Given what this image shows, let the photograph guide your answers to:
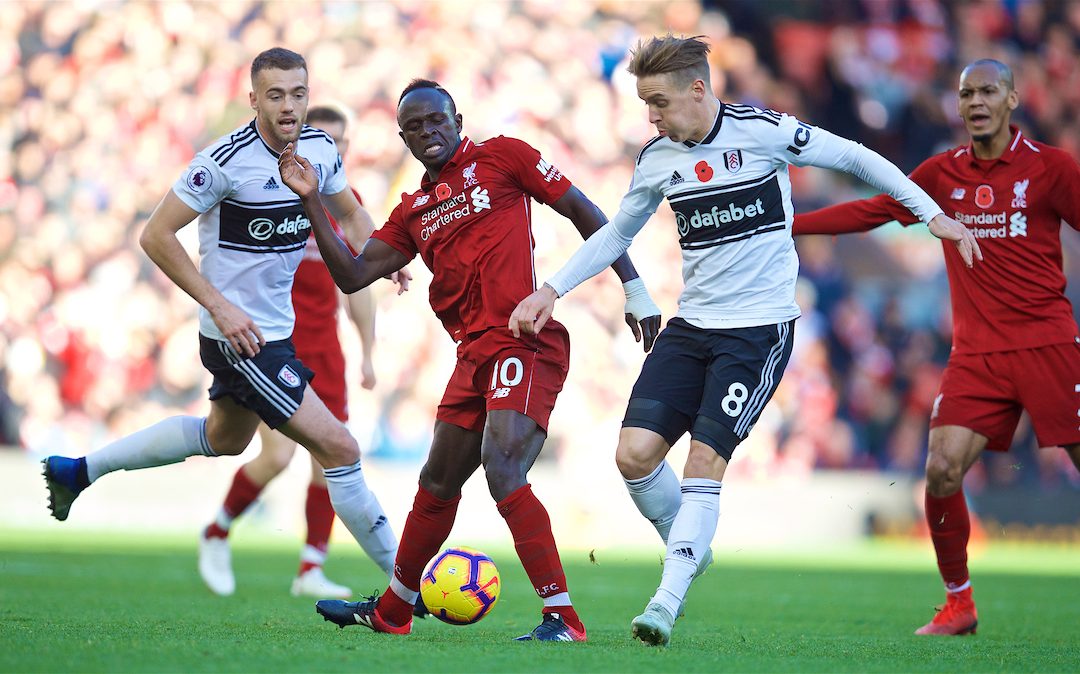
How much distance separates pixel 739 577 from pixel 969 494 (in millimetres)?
5502

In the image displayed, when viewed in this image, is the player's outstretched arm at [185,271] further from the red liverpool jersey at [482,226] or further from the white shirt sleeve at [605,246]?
the white shirt sleeve at [605,246]

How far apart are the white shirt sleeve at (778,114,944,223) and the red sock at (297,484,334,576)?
3938 millimetres

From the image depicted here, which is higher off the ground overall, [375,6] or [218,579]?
[375,6]

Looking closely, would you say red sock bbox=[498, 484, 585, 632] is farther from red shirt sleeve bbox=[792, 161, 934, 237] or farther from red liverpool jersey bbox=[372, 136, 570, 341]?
red shirt sleeve bbox=[792, 161, 934, 237]

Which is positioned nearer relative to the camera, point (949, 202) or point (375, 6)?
point (949, 202)

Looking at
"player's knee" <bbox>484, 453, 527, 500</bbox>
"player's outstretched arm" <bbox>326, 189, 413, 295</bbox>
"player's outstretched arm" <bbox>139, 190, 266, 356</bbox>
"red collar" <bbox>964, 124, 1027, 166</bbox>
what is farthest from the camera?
"player's outstretched arm" <bbox>326, 189, 413, 295</bbox>

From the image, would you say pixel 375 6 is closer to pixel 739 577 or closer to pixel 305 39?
pixel 305 39

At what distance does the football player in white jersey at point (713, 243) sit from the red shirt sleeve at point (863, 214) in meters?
0.99

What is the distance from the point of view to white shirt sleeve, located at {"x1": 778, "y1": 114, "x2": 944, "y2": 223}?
5.29 meters

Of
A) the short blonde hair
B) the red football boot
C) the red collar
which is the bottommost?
the red football boot

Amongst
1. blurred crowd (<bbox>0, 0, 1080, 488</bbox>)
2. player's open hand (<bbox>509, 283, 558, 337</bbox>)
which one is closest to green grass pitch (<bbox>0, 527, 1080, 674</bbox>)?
player's open hand (<bbox>509, 283, 558, 337</bbox>)

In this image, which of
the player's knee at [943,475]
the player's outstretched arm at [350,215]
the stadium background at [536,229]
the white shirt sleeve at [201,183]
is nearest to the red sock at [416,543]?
the player's outstretched arm at [350,215]

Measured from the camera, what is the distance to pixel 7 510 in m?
14.1

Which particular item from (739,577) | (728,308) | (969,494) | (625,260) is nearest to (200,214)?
(625,260)
